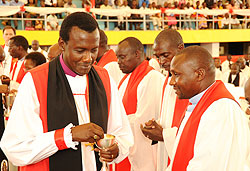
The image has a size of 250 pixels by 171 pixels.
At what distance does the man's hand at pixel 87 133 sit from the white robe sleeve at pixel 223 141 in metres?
0.65

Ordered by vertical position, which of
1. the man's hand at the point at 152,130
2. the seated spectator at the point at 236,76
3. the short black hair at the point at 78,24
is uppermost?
the short black hair at the point at 78,24

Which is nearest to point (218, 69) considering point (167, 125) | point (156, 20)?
point (156, 20)

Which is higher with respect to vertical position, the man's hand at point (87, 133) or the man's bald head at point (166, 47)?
the man's bald head at point (166, 47)

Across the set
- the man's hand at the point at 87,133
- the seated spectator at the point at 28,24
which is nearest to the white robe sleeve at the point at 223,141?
the man's hand at the point at 87,133

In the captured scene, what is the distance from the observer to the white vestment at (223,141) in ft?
6.59

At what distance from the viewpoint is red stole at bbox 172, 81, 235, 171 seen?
7.18 feet

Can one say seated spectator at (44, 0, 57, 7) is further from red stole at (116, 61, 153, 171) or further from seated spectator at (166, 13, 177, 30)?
red stole at (116, 61, 153, 171)

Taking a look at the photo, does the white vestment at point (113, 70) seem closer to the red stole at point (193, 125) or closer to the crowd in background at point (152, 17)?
the red stole at point (193, 125)

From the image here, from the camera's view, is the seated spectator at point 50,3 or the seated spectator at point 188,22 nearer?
the seated spectator at point 50,3

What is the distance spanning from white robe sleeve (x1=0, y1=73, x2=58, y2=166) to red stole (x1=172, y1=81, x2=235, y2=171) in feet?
2.91

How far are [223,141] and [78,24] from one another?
3.93ft

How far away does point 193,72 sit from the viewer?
2.31m

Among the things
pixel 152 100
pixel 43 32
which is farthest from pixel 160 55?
pixel 43 32

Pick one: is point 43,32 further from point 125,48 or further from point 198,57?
point 198,57
